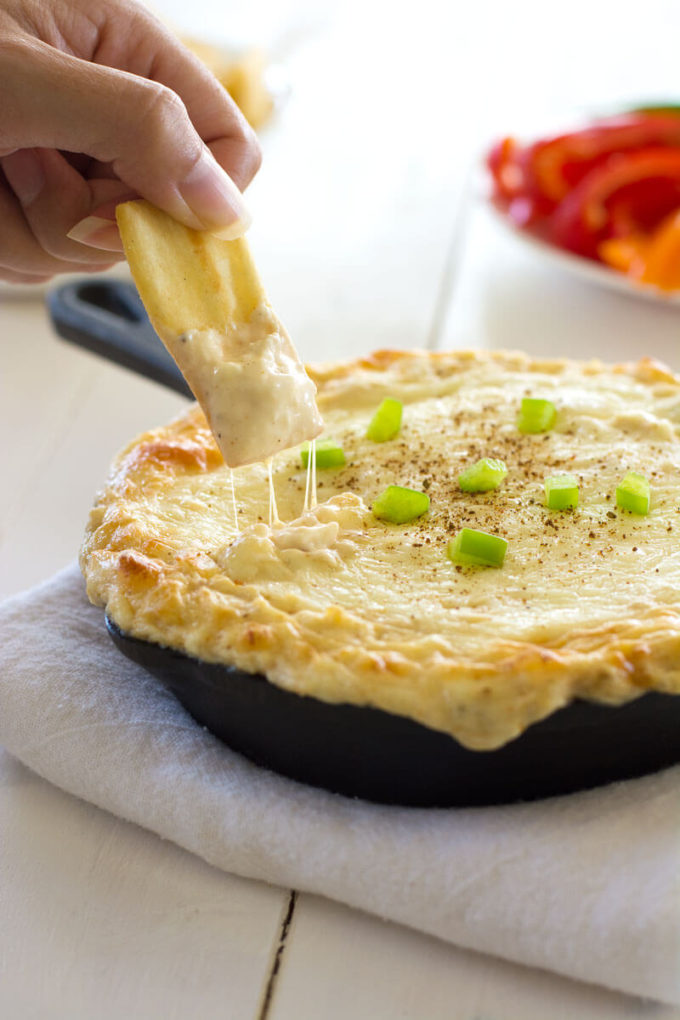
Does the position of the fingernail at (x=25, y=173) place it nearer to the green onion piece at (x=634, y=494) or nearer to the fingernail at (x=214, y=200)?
the fingernail at (x=214, y=200)

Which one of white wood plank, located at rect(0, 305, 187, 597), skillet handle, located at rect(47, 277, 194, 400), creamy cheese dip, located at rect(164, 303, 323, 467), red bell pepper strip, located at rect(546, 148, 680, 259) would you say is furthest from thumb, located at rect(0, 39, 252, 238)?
red bell pepper strip, located at rect(546, 148, 680, 259)

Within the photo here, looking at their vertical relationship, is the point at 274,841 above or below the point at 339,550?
below

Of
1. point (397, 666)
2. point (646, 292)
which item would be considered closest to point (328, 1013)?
point (397, 666)

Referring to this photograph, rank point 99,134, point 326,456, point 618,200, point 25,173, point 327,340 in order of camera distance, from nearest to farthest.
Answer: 1. point 99,134
2. point 326,456
3. point 25,173
4. point 327,340
5. point 618,200

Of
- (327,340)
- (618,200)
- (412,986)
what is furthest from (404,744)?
(618,200)

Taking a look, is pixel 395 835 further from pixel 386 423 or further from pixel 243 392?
pixel 386 423

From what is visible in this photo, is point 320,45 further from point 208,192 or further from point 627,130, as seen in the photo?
point 208,192

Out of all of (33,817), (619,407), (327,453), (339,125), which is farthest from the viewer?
(339,125)
